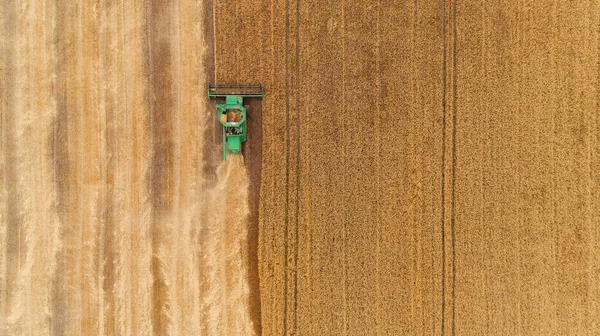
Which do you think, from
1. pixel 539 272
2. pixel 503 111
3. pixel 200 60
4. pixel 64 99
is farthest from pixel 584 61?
pixel 64 99

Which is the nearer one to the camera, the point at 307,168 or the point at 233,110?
the point at 233,110

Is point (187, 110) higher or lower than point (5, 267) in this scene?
higher

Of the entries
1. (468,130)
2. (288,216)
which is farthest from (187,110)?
(468,130)

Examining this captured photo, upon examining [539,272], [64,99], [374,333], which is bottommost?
[374,333]

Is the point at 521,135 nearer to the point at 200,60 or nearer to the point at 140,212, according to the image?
the point at 200,60

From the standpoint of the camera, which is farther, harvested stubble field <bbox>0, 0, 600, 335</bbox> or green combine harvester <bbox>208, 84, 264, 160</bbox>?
harvested stubble field <bbox>0, 0, 600, 335</bbox>
